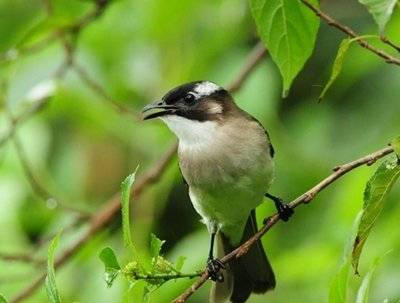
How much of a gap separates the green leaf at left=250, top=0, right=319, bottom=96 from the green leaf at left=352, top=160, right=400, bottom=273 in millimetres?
344

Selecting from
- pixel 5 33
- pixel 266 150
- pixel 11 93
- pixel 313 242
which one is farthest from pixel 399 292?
pixel 5 33

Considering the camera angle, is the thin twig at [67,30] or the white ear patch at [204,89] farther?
the thin twig at [67,30]

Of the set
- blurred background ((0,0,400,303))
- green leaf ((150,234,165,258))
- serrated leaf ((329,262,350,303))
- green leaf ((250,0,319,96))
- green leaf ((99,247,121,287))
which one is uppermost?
green leaf ((250,0,319,96))

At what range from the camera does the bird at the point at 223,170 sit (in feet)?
12.0

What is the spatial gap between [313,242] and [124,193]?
2.48 meters

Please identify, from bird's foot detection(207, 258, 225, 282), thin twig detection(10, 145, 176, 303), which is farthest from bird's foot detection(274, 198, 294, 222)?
thin twig detection(10, 145, 176, 303)

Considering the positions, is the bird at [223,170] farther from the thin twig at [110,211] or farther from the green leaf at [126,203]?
the green leaf at [126,203]

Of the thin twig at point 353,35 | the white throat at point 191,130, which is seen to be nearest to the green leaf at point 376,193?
the thin twig at point 353,35

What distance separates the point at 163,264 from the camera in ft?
8.89

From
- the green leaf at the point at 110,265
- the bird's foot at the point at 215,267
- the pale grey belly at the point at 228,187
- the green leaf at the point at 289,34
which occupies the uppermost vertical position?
the green leaf at the point at 289,34

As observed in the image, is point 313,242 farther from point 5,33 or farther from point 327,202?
point 5,33

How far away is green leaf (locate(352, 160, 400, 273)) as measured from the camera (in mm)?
2613

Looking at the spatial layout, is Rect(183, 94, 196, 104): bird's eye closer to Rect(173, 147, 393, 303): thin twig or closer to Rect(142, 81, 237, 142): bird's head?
Rect(142, 81, 237, 142): bird's head

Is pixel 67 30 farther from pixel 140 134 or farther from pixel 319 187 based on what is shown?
pixel 319 187
